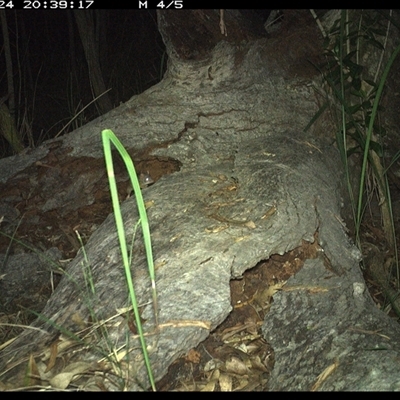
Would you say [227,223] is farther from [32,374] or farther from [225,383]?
[32,374]

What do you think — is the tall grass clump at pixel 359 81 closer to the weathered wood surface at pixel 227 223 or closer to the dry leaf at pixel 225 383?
the weathered wood surface at pixel 227 223

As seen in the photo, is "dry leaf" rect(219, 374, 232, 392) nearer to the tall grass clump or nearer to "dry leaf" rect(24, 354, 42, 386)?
"dry leaf" rect(24, 354, 42, 386)

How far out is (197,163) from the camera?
2.53m

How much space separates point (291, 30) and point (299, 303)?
1.79 meters

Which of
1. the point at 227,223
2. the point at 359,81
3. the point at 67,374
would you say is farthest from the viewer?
the point at 359,81

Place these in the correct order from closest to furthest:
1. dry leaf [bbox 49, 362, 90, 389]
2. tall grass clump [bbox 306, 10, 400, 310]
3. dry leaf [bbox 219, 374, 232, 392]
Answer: dry leaf [bbox 49, 362, 90, 389] → dry leaf [bbox 219, 374, 232, 392] → tall grass clump [bbox 306, 10, 400, 310]

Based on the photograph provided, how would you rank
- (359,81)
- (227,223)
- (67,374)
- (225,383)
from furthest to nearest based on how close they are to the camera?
1. (359,81)
2. (227,223)
3. (225,383)
4. (67,374)

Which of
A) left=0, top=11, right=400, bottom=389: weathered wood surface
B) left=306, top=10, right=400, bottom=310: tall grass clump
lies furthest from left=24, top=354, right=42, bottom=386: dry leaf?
left=306, top=10, right=400, bottom=310: tall grass clump

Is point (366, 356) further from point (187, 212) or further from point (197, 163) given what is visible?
point (197, 163)

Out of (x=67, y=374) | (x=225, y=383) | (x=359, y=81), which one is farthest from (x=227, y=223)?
(x=359, y=81)

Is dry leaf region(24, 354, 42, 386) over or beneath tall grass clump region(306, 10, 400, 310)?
beneath

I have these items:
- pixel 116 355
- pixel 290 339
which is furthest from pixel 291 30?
pixel 116 355

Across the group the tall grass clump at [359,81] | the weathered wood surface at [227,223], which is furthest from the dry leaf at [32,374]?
the tall grass clump at [359,81]

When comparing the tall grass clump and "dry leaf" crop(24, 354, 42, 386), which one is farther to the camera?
the tall grass clump
